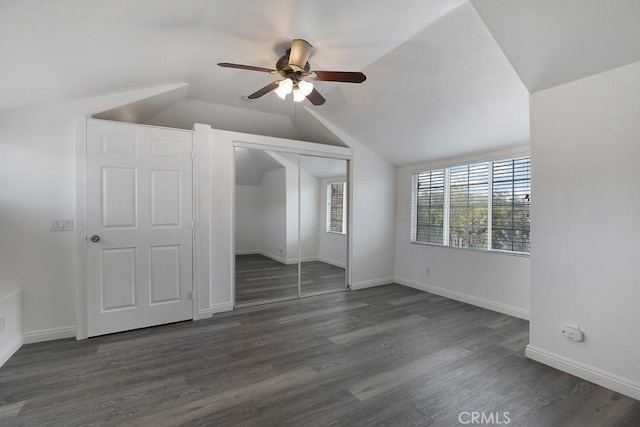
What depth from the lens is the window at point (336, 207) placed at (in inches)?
179

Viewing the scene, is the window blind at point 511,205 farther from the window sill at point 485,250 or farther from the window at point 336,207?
the window at point 336,207

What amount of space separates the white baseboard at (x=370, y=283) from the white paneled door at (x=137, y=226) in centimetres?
243

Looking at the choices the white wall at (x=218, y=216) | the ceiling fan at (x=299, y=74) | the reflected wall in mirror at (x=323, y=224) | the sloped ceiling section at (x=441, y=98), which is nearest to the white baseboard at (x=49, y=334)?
the white wall at (x=218, y=216)

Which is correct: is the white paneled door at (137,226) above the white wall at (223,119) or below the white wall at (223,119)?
below

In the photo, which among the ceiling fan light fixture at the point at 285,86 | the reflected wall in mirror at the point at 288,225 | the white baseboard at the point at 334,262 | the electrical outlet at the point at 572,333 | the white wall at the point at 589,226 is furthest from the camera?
the white baseboard at the point at 334,262

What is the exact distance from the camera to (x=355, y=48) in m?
2.63

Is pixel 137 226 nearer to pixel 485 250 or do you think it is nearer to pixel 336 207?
pixel 336 207

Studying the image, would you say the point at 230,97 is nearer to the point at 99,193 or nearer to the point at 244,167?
the point at 244,167

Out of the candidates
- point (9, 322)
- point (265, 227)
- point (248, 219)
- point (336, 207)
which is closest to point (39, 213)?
point (9, 322)

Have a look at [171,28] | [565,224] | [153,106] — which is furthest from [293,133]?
[565,224]

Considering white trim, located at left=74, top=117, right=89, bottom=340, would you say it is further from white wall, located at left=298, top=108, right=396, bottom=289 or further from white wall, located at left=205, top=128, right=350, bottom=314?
white wall, located at left=298, top=108, right=396, bottom=289

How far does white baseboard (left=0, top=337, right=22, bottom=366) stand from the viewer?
234 cm

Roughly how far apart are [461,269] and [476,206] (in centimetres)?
92

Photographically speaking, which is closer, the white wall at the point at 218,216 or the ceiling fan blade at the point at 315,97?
the ceiling fan blade at the point at 315,97
